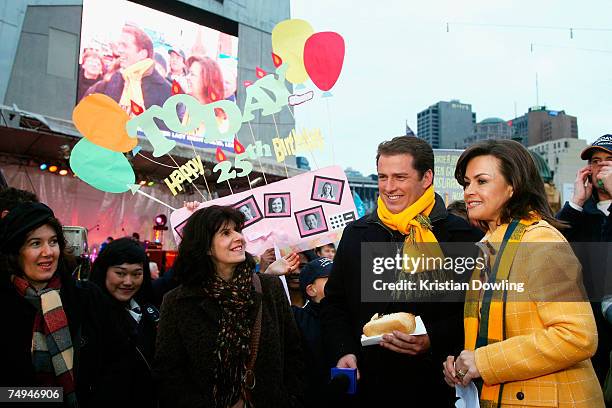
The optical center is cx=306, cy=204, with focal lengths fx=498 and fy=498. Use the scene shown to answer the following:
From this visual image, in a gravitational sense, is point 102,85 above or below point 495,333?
above

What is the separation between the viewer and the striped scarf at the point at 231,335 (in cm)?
243

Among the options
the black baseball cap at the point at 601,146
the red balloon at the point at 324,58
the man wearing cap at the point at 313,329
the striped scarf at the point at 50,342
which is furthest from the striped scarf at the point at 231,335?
the red balloon at the point at 324,58

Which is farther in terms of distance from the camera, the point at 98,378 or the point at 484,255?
the point at 98,378

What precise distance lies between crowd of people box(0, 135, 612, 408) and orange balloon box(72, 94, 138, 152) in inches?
62.5

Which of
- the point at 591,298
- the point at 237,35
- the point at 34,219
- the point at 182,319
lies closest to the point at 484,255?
the point at 591,298

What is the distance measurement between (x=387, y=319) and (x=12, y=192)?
243cm

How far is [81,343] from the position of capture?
252cm

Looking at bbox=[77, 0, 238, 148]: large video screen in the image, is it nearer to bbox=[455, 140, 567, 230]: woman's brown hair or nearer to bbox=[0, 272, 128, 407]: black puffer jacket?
bbox=[0, 272, 128, 407]: black puffer jacket

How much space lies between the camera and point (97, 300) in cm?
270

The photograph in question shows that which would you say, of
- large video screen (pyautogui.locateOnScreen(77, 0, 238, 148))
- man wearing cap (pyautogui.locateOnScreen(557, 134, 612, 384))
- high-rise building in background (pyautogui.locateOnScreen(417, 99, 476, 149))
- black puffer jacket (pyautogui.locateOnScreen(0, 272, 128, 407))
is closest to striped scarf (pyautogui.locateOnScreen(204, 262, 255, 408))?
black puffer jacket (pyautogui.locateOnScreen(0, 272, 128, 407))

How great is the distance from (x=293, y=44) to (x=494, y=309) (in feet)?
12.1

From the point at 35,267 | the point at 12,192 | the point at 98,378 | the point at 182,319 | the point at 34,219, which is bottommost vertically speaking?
the point at 98,378

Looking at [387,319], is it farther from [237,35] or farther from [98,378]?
[237,35]

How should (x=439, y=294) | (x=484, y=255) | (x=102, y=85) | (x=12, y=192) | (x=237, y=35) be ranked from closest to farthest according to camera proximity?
1. (x=484, y=255)
2. (x=439, y=294)
3. (x=12, y=192)
4. (x=102, y=85)
5. (x=237, y=35)
